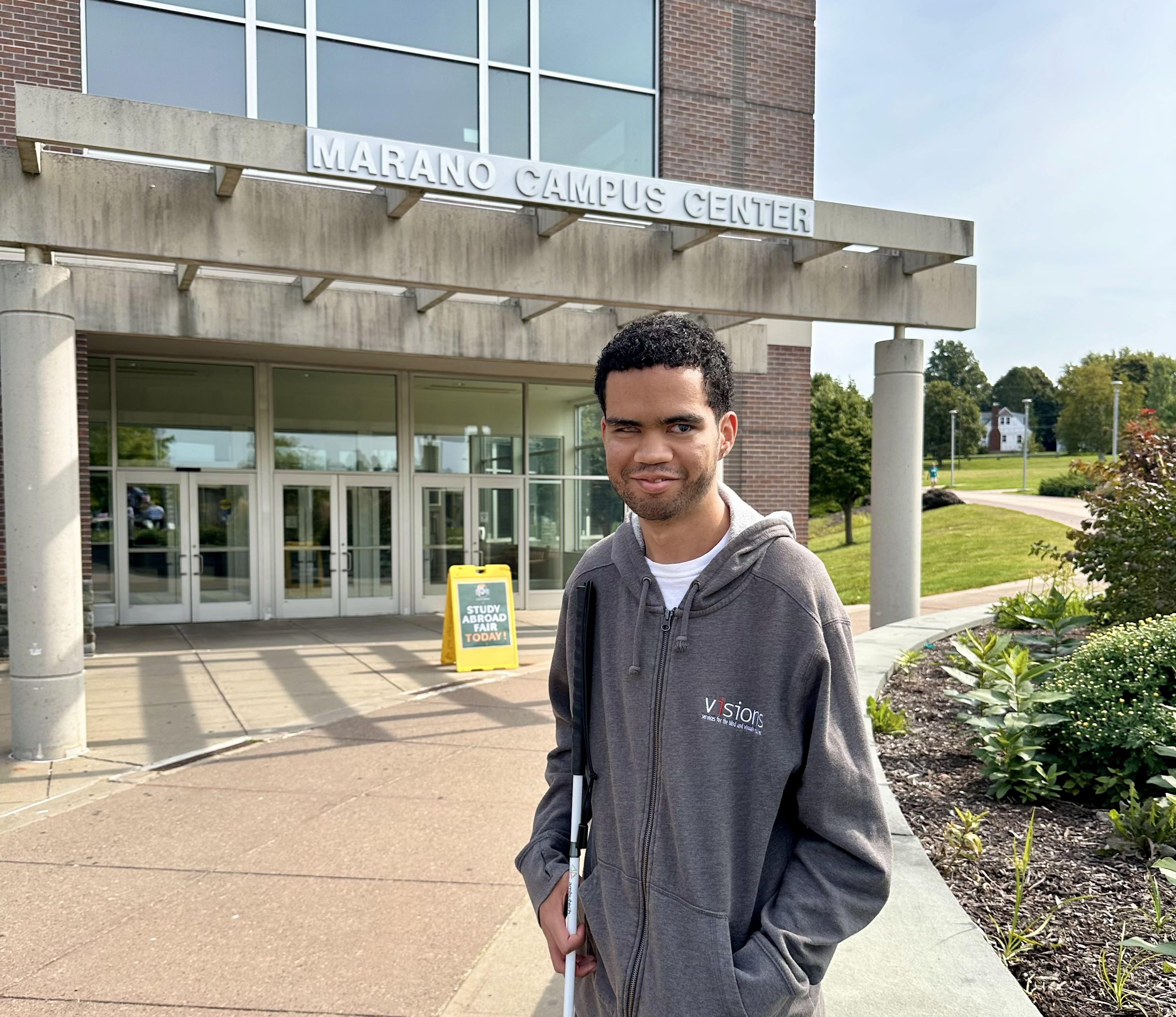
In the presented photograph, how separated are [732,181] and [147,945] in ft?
39.6

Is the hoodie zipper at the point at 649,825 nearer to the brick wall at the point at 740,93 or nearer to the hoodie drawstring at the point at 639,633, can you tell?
the hoodie drawstring at the point at 639,633

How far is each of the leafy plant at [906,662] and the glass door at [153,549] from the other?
1006cm

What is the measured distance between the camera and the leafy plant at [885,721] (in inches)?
217

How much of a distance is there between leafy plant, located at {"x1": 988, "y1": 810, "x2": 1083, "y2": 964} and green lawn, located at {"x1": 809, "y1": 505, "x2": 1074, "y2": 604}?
1039cm

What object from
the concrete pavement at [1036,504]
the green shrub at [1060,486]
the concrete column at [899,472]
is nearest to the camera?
the concrete column at [899,472]

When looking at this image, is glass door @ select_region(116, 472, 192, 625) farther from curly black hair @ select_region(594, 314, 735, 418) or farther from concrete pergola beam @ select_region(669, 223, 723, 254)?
curly black hair @ select_region(594, 314, 735, 418)

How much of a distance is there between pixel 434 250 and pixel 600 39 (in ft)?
21.1

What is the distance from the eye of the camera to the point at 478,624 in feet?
32.7

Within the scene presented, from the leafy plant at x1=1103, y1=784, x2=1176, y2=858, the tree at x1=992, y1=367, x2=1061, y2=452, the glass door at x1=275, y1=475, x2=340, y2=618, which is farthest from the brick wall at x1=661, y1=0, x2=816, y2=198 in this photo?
the tree at x1=992, y1=367, x2=1061, y2=452

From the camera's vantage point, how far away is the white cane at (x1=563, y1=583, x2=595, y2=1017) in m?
1.85

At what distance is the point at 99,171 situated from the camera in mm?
6578

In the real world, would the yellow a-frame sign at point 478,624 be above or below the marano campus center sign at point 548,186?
below

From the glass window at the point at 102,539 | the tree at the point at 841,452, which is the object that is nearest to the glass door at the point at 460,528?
the glass window at the point at 102,539

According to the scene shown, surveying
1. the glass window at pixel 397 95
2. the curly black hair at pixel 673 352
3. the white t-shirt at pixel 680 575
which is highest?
the glass window at pixel 397 95
